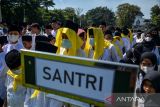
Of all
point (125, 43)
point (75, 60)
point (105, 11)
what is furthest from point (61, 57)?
point (105, 11)

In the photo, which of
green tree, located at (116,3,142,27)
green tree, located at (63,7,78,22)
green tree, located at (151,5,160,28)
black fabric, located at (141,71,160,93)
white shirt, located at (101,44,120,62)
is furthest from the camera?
green tree, located at (63,7,78,22)

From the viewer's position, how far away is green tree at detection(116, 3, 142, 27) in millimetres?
98062

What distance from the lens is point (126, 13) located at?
103 meters

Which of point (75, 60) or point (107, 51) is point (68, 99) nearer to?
point (75, 60)

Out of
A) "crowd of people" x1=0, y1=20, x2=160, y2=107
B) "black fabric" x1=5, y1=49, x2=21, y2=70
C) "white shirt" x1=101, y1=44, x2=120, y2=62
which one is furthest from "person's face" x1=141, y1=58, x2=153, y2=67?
"white shirt" x1=101, y1=44, x2=120, y2=62

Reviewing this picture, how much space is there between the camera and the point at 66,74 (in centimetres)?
202

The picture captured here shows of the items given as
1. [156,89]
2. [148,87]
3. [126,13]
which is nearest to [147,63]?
[148,87]

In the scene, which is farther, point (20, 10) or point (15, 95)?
point (20, 10)

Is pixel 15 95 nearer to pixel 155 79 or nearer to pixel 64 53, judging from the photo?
pixel 64 53

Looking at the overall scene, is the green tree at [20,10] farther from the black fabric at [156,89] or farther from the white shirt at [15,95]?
the black fabric at [156,89]

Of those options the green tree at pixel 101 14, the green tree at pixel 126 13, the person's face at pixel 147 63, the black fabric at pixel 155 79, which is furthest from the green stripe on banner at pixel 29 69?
the green tree at pixel 101 14

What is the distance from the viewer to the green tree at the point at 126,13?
9806 centimetres

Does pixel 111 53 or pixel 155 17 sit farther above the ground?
pixel 111 53

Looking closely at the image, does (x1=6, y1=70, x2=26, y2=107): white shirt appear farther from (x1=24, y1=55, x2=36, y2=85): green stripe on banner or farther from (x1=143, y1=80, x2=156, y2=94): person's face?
(x1=24, y1=55, x2=36, y2=85): green stripe on banner
